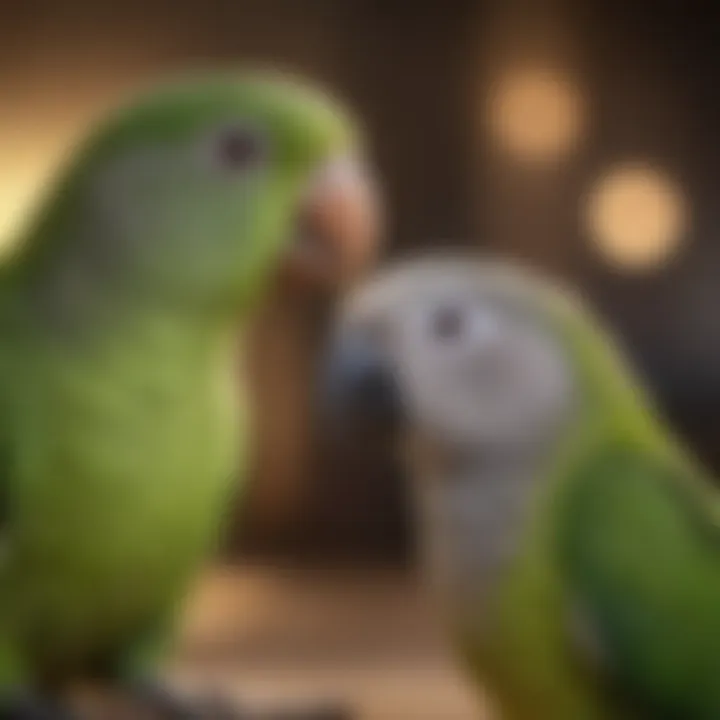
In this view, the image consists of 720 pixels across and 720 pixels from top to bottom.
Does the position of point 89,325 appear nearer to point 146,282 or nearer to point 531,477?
point 146,282

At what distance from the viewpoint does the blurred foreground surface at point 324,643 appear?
0.65 meters

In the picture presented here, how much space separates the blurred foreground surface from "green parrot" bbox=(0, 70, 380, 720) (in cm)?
13

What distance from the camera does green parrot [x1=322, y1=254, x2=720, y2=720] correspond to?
0.43 m

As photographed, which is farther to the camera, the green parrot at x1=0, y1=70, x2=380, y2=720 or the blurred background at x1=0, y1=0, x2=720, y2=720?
the blurred background at x1=0, y1=0, x2=720, y2=720

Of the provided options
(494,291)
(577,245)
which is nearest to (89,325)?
(494,291)

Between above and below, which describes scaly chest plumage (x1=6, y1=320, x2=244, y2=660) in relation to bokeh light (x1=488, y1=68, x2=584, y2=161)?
below

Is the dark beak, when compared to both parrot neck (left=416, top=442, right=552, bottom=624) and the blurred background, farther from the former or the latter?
the blurred background

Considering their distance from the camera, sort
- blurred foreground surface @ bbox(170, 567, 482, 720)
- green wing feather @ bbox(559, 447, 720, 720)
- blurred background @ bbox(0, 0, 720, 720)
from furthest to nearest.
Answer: blurred background @ bbox(0, 0, 720, 720), blurred foreground surface @ bbox(170, 567, 482, 720), green wing feather @ bbox(559, 447, 720, 720)

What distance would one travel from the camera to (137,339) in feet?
1.58

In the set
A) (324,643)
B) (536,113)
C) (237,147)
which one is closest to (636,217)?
(536,113)

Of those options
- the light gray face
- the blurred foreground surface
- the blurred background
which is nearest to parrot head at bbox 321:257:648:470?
the light gray face

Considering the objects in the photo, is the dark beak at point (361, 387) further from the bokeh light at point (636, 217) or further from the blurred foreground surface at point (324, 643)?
the bokeh light at point (636, 217)

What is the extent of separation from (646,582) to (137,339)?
7.5 inches

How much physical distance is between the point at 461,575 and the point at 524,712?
5 centimetres
